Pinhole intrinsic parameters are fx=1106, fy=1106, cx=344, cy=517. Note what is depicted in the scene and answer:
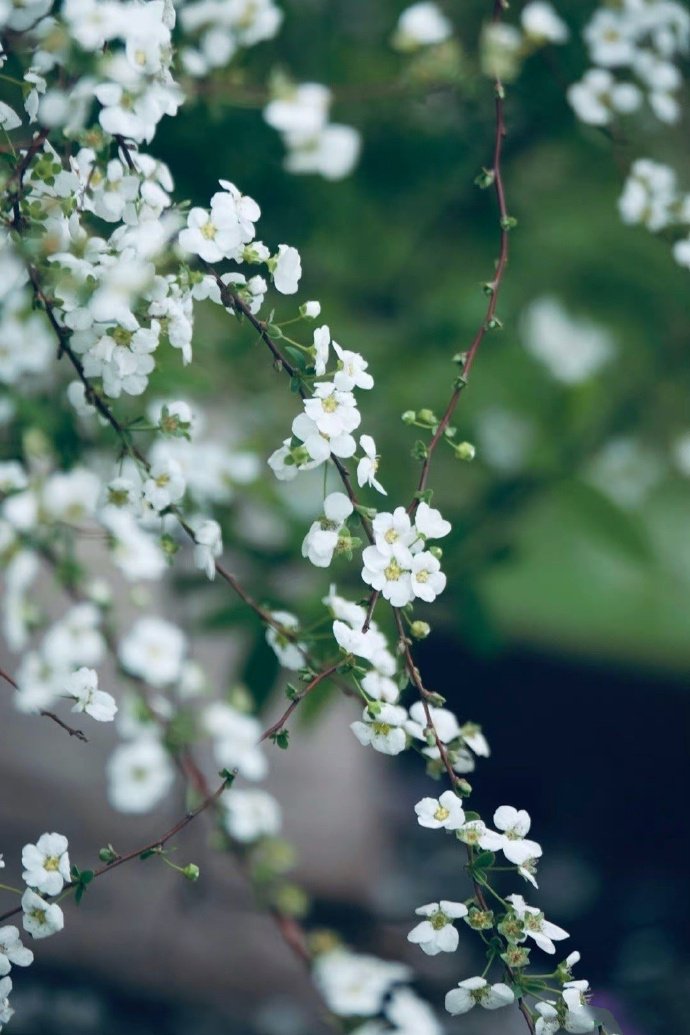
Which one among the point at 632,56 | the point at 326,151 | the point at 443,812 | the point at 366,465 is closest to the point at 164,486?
the point at 366,465

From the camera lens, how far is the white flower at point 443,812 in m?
0.57

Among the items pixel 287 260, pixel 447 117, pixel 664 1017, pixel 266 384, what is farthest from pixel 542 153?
pixel 664 1017

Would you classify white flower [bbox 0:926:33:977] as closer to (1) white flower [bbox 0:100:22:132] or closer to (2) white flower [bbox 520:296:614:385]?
(1) white flower [bbox 0:100:22:132]

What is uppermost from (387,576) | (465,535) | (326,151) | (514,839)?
(326,151)

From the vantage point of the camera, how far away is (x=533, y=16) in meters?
0.94

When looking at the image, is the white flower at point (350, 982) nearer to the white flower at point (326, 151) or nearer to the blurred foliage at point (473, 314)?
the blurred foliage at point (473, 314)

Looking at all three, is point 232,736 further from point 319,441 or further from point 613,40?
point 613,40

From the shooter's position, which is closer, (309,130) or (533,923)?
(533,923)

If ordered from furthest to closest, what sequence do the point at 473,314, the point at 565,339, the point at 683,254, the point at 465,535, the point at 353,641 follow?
the point at 565,339 < the point at 473,314 < the point at 465,535 < the point at 683,254 < the point at 353,641

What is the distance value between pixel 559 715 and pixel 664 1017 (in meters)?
0.46

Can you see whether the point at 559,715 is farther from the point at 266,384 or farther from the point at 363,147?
the point at 363,147

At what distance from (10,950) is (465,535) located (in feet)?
1.97

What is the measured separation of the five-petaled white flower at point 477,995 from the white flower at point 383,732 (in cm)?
13

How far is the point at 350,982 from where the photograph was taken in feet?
2.65
